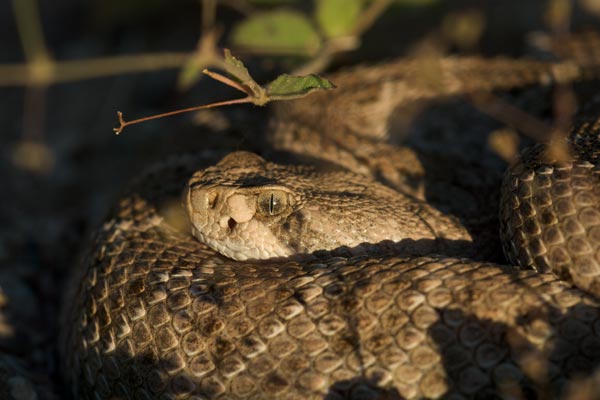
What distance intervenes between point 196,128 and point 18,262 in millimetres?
1606

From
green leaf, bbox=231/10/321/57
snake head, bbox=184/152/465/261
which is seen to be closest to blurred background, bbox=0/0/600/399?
green leaf, bbox=231/10/321/57

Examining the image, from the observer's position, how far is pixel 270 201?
3.62m

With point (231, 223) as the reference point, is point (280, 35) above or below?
above

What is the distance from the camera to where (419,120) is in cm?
527

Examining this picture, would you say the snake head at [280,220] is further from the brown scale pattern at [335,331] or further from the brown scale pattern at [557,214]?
the brown scale pattern at [557,214]

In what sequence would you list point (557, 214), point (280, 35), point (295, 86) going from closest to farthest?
point (557, 214), point (295, 86), point (280, 35)

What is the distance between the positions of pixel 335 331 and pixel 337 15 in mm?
2853

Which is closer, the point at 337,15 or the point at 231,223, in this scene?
the point at 231,223

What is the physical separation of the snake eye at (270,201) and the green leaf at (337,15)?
6.47 feet

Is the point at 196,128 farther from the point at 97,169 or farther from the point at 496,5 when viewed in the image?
the point at 496,5

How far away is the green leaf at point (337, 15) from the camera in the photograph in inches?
201

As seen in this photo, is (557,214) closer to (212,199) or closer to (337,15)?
(212,199)

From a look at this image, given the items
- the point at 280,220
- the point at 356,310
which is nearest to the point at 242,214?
the point at 280,220

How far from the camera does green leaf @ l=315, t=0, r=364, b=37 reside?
16.7 ft
